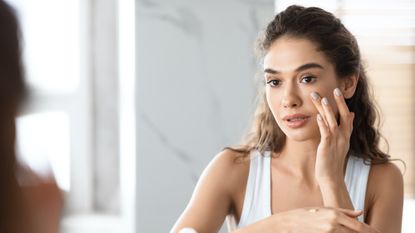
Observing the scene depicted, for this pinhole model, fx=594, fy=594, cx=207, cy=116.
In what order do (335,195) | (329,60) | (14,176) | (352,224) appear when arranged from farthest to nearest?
(329,60) → (335,195) → (352,224) → (14,176)

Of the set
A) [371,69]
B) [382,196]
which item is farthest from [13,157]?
[371,69]

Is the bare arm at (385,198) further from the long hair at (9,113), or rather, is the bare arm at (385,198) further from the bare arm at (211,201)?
the long hair at (9,113)

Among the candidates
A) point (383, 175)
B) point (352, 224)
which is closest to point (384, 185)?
point (383, 175)

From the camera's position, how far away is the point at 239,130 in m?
1.73

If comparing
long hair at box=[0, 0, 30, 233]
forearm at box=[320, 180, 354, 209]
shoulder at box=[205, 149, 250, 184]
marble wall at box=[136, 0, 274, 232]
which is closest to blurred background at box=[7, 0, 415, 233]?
marble wall at box=[136, 0, 274, 232]

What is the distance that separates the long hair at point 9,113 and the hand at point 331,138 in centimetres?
99

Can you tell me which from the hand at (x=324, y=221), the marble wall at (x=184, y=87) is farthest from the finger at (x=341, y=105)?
the marble wall at (x=184, y=87)

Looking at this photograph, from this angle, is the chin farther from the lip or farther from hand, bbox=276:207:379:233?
hand, bbox=276:207:379:233

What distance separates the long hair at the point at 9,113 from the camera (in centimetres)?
32

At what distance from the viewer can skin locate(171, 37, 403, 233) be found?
124 centimetres

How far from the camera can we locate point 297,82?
129 centimetres

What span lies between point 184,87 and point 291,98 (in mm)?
511

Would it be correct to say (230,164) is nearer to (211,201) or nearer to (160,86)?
(211,201)

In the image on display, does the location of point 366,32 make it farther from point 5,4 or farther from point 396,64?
point 5,4
